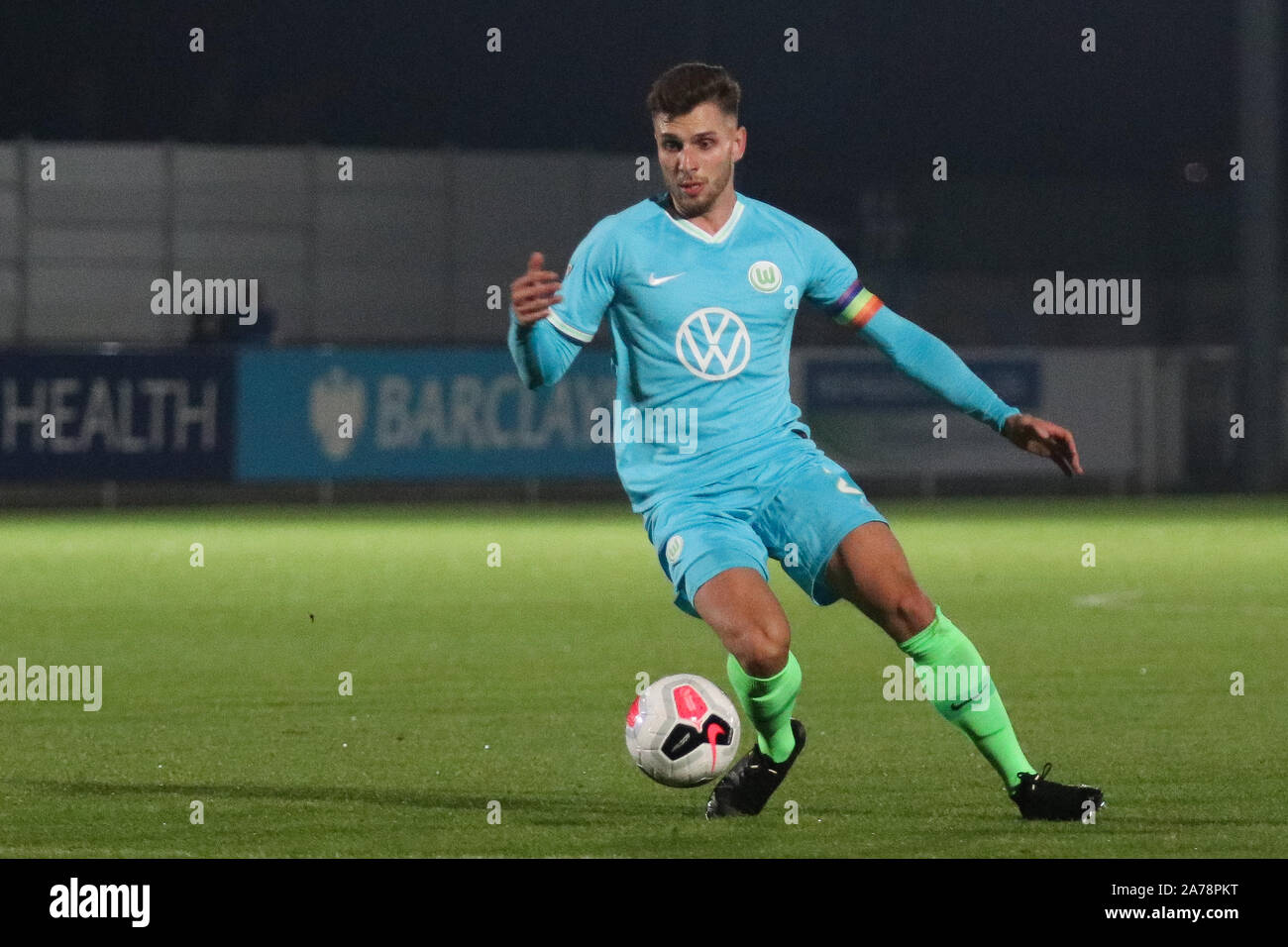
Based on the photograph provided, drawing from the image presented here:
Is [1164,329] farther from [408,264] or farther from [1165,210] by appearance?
[408,264]

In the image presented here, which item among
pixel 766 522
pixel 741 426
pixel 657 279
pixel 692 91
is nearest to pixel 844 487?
pixel 766 522

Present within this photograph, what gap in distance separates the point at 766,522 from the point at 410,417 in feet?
69.9

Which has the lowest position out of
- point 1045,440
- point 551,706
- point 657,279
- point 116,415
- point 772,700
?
point 551,706

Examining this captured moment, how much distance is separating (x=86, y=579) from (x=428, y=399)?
11.4m

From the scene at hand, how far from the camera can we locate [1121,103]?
36812 millimetres

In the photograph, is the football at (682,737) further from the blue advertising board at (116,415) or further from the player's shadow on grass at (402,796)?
the blue advertising board at (116,415)

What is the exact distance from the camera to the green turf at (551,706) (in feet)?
22.0

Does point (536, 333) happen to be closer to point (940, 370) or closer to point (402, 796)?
point (940, 370)

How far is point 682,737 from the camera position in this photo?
22.5ft

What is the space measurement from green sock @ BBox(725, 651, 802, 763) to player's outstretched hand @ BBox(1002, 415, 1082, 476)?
35.3 inches

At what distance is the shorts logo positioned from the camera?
685 centimetres

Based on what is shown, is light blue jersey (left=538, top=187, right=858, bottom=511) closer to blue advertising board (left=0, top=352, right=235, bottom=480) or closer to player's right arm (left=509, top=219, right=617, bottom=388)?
player's right arm (left=509, top=219, right=617, bottom=388)

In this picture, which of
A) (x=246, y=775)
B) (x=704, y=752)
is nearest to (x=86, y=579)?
(x=246, y=775)

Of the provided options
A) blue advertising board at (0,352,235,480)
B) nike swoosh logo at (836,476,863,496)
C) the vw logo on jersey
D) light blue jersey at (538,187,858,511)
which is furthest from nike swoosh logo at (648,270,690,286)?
blue advertising board at (0,352,235,480)
